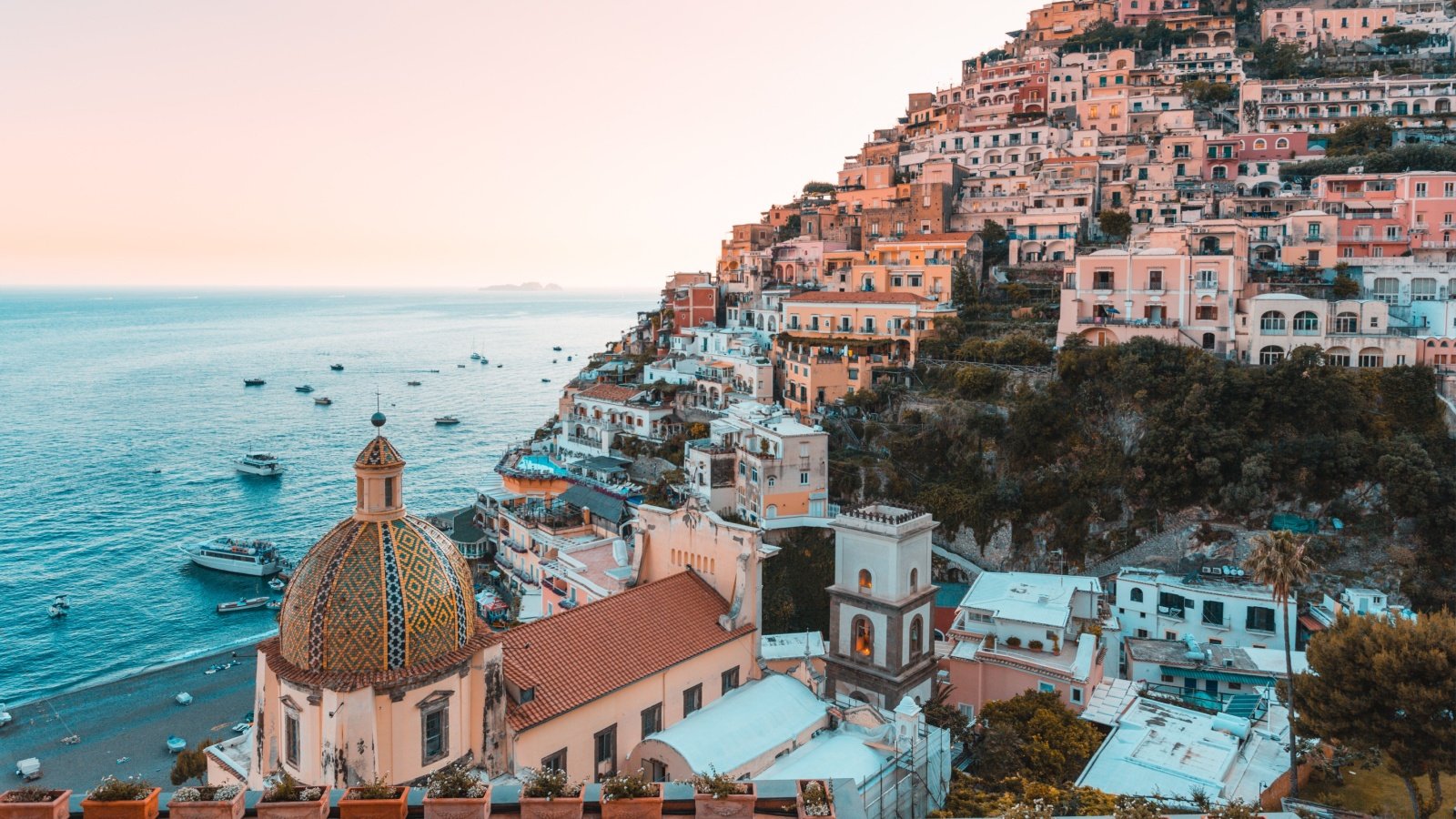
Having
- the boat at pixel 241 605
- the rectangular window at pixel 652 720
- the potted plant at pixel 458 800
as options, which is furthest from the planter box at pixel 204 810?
the boat at pixel 241 605

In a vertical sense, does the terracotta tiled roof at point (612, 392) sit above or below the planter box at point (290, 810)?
above

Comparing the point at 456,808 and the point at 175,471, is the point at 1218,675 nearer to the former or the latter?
the point at 456,808

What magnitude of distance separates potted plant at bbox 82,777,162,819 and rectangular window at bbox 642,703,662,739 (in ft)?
36.1

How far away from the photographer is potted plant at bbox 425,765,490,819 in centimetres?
1020

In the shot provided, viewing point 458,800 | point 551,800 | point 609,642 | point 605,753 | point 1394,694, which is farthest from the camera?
point 609,642

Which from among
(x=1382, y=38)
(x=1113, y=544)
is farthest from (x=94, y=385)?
(x=1382, y=38)

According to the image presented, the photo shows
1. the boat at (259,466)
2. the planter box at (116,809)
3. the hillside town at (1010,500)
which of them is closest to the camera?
the planter box at (116,809)

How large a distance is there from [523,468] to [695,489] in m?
15.1

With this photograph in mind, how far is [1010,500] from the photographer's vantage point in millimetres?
45750

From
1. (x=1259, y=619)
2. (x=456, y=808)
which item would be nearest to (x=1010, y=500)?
(x=1259, y=619)

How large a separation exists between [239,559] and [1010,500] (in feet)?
144

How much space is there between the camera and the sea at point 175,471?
153 feet

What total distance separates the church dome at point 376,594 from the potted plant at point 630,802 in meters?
6.50

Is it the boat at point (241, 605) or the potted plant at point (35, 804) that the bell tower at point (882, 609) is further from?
the boat at point (241, 605)
